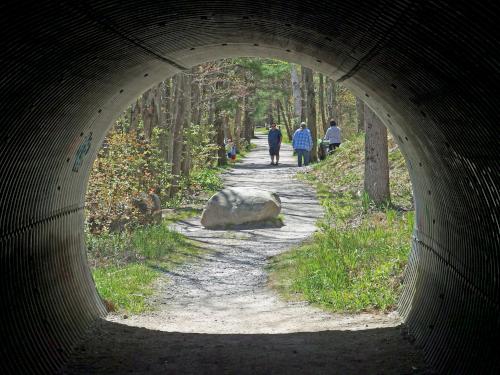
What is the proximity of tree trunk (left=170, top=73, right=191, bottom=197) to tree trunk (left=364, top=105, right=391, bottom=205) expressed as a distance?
6823 mm

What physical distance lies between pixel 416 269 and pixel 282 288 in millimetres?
3765

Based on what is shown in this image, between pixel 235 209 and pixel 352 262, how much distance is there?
705 centimetres

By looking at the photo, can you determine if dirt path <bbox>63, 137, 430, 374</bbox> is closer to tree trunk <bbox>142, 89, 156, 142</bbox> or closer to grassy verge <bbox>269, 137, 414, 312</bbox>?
grassy verge <bbox>269, 137, 414, 312</bbox>

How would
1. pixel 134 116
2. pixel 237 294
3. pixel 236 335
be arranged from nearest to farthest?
pixel 236 335 < pixel 237 294 < pixel 134 116

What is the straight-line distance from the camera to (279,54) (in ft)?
29.7

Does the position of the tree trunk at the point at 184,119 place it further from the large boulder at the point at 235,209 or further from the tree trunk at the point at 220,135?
the tree trunk at the point at 220,135

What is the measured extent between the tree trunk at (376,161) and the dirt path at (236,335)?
456cm

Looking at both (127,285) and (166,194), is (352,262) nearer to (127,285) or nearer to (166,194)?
(127,285)

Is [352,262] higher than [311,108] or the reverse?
the reverse

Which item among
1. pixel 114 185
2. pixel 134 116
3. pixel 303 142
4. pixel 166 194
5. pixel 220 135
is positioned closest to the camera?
pixel 114 185

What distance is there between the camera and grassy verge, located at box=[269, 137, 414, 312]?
1021 cm

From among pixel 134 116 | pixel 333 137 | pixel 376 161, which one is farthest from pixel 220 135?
pixel 376 161

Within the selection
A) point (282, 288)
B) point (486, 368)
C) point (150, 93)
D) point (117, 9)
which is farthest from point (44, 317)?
point (150, 93)

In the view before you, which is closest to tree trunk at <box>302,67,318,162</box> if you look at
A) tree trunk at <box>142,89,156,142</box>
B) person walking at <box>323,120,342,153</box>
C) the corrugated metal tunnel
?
person walking at <box>323,120,342,153</box>
